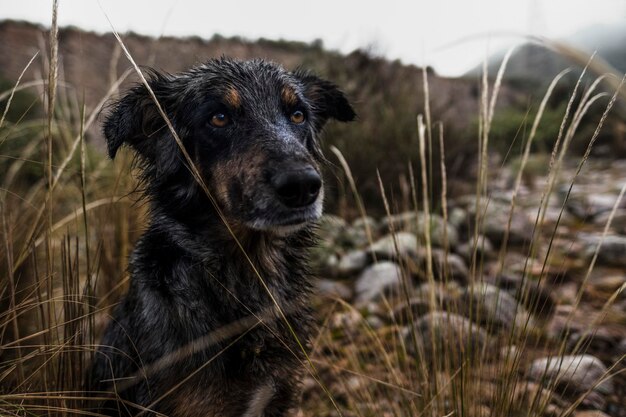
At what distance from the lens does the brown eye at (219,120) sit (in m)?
2.17

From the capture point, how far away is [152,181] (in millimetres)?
2287

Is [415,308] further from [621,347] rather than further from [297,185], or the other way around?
[297,185]

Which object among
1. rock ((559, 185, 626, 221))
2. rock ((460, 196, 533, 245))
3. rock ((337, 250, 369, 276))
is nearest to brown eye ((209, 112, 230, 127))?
rock ((337, 250, 369, 276))

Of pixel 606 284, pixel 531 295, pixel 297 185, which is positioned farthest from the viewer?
pixel 606 284

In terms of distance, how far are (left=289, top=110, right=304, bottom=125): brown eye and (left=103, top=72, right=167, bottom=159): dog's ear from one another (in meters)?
0.61

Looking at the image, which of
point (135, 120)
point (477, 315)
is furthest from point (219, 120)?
point (477, 315)

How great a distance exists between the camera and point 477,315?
180 centimetres

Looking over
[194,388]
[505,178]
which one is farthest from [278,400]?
[505,178]

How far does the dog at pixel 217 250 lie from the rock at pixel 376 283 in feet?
6.03

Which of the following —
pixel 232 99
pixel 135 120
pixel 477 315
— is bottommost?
pixel 477 315

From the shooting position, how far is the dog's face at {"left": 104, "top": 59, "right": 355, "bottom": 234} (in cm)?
183

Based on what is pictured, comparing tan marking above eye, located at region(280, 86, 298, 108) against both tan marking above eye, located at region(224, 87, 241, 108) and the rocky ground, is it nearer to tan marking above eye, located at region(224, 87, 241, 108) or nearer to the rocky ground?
tan marking above eye, located at region(224, 87, 241, 108)

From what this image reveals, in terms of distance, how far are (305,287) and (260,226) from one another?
1.89 ft

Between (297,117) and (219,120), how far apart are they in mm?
425
